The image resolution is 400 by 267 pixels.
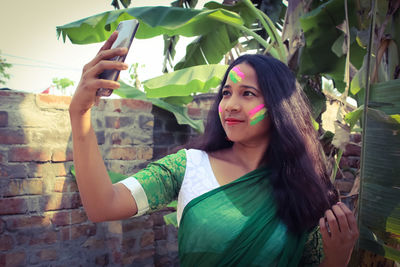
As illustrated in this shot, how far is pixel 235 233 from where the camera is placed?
107cm

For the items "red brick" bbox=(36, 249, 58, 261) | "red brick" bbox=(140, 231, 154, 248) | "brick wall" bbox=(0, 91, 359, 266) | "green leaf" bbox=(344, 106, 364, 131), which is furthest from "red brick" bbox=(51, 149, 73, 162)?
"green leaf" bbox=(344, 106, 364, 131)

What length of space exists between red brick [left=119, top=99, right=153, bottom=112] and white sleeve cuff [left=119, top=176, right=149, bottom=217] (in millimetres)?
1682

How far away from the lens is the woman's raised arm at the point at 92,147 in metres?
0.88

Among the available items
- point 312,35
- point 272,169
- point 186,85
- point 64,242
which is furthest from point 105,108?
point 272,169

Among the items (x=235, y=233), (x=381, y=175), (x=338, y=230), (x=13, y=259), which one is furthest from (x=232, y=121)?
(x=13, y=259)

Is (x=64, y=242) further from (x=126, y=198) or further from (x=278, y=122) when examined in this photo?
(x=278, y=122)

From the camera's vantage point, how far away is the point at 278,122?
121cm

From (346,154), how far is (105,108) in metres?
2.37

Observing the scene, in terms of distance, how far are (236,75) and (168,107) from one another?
1684mm

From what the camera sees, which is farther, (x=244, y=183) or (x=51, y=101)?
(x=51, y=101)

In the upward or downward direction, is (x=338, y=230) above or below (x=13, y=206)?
above

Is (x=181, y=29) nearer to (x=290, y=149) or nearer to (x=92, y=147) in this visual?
(x=290, y=149)

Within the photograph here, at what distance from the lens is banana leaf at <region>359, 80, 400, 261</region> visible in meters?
1.26

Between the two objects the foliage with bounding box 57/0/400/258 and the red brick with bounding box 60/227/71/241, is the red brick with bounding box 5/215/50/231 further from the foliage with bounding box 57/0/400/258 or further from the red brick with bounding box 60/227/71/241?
the foliage with bounding box 57/0/400/258
